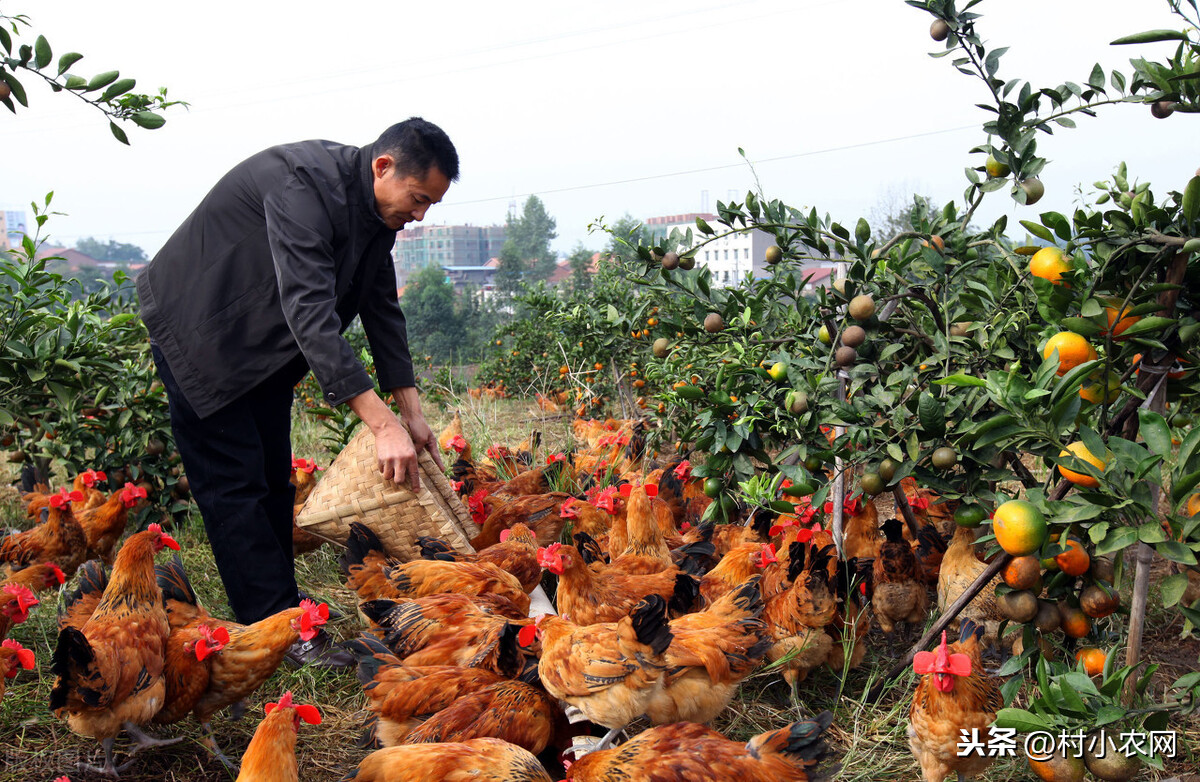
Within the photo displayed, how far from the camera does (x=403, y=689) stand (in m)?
2.60

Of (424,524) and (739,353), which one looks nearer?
(739,353)

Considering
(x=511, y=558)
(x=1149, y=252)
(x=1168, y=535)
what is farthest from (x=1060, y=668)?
(x=511, y=558)

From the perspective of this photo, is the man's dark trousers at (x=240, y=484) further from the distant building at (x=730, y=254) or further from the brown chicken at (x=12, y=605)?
the distant building at (x=730, y=254)

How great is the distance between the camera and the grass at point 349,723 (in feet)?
8.46

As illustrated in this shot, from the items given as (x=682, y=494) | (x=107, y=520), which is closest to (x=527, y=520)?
(x=682, y=494)

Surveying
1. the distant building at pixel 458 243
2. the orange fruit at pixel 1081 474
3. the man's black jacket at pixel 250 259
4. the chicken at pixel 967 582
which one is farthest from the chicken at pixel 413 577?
the distant building at pixel 458 243

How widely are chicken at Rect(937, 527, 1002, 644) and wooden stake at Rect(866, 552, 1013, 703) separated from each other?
231mm

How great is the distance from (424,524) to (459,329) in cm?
1969

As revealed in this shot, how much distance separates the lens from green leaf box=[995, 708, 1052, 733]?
1.72 m

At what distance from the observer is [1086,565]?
200cm

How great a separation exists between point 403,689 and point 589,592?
2.74ft

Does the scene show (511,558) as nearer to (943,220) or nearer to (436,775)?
(436,775)

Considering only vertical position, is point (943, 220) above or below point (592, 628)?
above

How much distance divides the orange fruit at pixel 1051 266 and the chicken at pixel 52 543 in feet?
15.3
